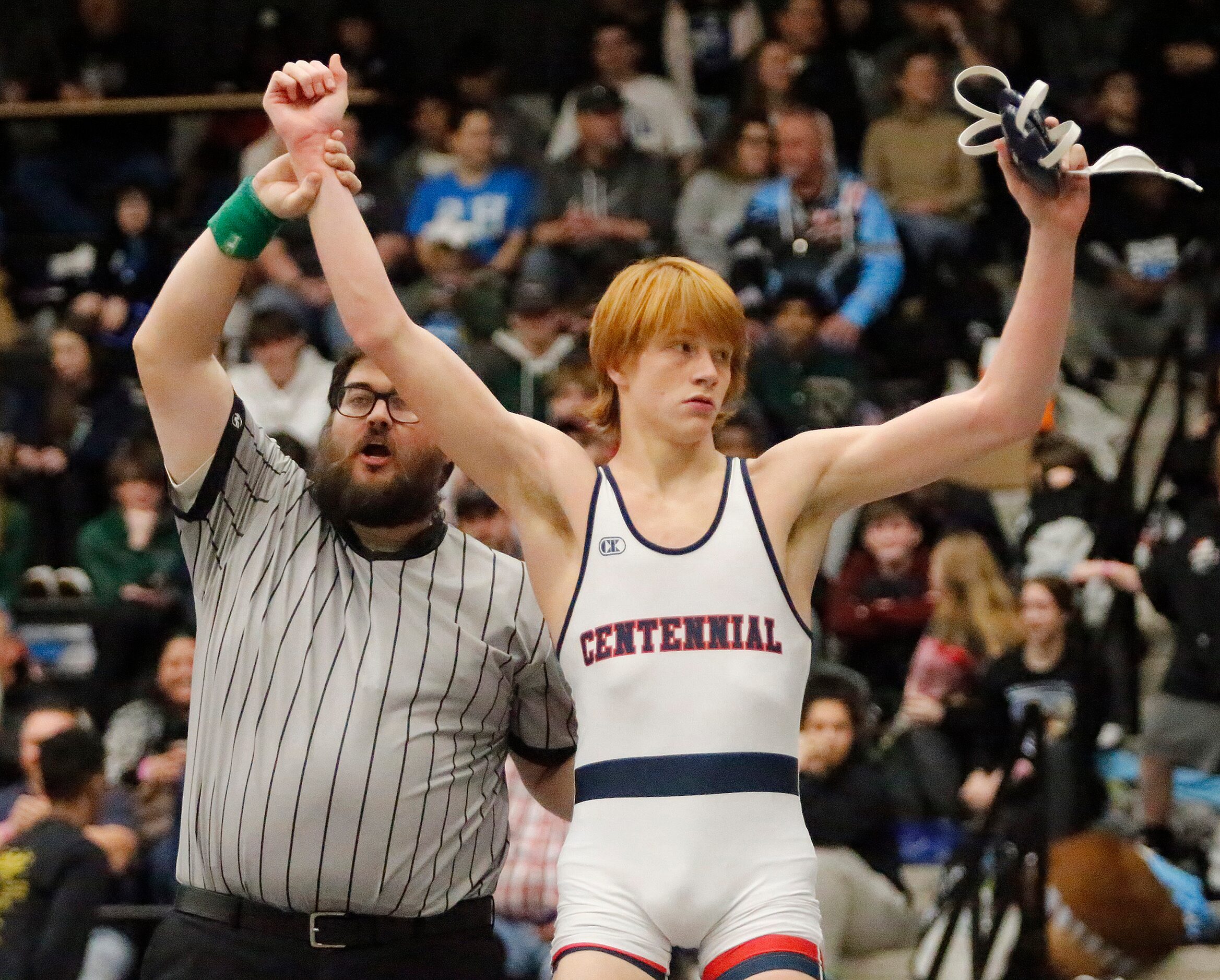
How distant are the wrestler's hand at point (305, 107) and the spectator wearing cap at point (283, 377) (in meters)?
4.68

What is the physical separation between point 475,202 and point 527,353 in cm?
120

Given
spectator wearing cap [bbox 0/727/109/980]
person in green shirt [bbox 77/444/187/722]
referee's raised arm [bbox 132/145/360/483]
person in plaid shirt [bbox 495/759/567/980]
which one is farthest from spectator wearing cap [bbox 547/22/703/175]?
referee's raised arm [bbox 132/145/360/483]

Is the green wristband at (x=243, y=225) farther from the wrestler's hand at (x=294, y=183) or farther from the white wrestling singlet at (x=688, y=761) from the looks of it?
the white wrestling singlet at (x=688, y=761)

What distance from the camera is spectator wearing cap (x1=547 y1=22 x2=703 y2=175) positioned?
935 centimetres

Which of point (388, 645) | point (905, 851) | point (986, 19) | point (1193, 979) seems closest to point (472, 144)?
point (986, 19)

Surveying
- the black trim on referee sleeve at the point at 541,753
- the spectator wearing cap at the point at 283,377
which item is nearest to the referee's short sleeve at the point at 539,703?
the black trim on referee sleeve at the point at 541,753

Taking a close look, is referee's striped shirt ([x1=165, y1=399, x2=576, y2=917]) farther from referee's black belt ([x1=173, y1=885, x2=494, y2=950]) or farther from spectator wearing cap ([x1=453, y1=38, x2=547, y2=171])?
spectator wearing cap ([x1=453, y1=38, x2=547, y2=171])

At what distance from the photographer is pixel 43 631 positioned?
8.25 metres

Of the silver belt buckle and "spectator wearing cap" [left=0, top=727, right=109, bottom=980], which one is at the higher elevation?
"spectator wearing cap" [left=0, top=727, right=109, bottom=980]

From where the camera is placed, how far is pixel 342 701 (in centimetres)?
351

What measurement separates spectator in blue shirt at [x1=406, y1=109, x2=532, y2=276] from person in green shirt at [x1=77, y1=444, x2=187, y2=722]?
1.74 m

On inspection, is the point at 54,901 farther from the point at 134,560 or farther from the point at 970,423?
the point at 970,423

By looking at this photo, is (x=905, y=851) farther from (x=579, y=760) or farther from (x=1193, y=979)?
(x=579, y=760)

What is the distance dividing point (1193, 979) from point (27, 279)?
6.96 meters
